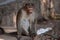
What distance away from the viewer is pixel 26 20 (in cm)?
293

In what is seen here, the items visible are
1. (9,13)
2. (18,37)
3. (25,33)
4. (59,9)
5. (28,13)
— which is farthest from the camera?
(59,9)

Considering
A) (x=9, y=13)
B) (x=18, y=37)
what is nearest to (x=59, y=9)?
(x=9, y=13)

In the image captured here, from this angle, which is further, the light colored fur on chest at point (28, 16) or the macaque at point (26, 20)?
the light colored fur on chest at point (28, 16)

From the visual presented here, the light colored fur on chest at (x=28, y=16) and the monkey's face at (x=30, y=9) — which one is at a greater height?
the monkey's face at (x=30, y=9)

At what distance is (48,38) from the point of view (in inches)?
87.7

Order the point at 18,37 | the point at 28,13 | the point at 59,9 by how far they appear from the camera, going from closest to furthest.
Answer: the point at 18,37 < the point at 28,13 < the point at 59,9

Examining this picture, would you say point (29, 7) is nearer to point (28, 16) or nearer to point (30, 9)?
point (30, 9)

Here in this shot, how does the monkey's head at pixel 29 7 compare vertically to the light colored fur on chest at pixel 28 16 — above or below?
above

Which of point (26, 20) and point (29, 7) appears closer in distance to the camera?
point (29, 7)

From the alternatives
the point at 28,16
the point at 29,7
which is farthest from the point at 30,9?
the point at 28,16

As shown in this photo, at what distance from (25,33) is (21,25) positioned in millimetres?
211

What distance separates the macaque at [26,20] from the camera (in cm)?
256

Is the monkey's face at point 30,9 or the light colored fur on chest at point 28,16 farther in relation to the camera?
the light colored fur on chest at point 28,16

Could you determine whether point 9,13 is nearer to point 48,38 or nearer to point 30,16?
Result: point 30,16
